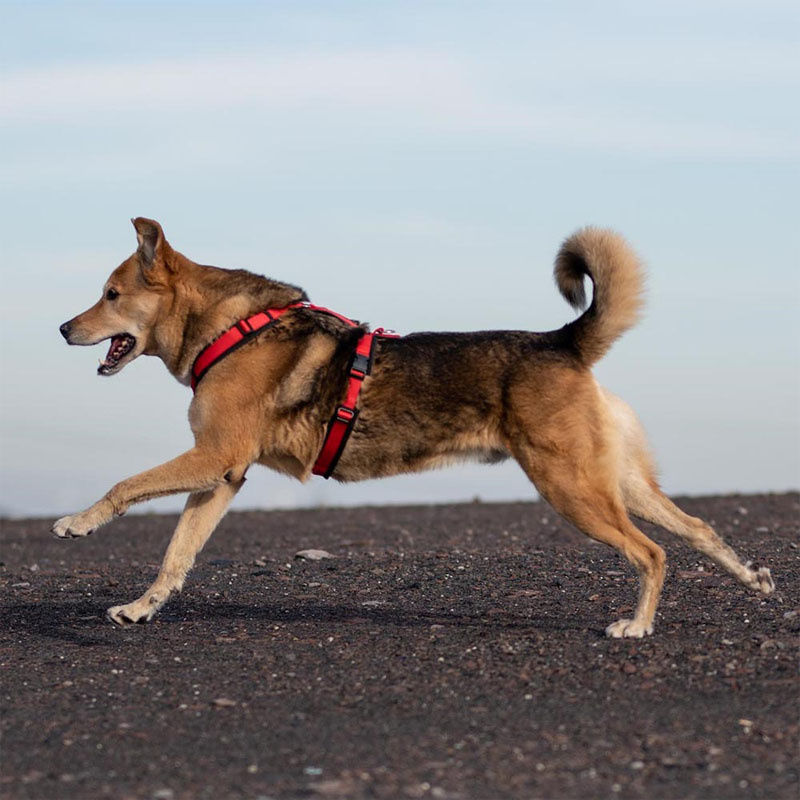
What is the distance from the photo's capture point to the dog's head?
8.53 metres

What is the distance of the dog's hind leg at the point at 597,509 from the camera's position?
7.53 meters

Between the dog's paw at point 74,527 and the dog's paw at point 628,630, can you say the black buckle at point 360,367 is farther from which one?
the dog's paw at point 628,630

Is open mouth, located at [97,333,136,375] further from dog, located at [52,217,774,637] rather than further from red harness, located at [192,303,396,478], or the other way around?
red harness, located at [192,303,396,478]

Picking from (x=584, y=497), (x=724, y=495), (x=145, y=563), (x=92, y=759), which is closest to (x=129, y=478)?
(x=92, y=759)

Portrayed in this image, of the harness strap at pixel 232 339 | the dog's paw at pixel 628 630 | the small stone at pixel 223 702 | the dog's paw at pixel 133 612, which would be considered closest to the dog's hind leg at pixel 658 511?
the dog's paw at pixel 628 630

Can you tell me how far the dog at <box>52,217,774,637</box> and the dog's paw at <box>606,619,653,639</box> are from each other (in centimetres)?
1

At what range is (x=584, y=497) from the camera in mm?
7531

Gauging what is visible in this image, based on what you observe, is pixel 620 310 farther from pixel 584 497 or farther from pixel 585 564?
pixel 585 564

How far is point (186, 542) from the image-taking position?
8.58m

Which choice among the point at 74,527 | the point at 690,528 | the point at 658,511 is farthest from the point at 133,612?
the point at 690,528

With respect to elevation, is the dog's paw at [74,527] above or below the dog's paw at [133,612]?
above

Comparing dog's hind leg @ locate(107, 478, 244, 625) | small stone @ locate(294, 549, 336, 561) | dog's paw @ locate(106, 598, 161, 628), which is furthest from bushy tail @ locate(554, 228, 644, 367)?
small stone @ locate(294, 549, 336, 561)

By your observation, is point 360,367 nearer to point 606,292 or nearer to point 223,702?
point 606,292

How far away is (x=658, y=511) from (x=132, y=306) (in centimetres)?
398
